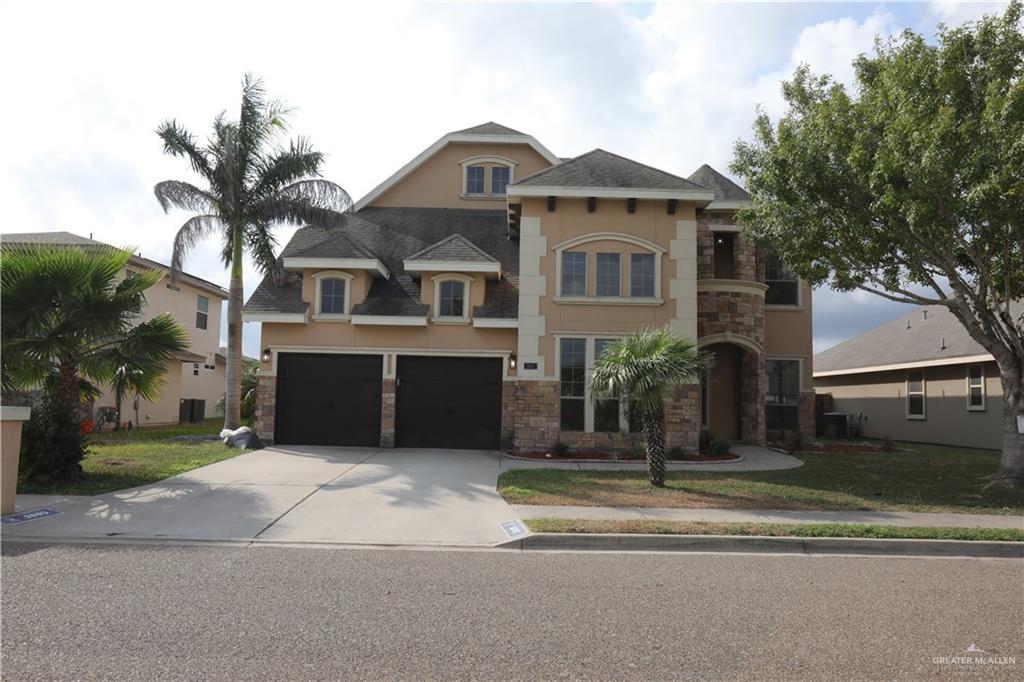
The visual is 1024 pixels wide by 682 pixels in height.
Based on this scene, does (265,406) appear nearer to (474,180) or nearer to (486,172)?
(474,180)

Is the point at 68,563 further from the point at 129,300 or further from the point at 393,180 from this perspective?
the point at 393,180

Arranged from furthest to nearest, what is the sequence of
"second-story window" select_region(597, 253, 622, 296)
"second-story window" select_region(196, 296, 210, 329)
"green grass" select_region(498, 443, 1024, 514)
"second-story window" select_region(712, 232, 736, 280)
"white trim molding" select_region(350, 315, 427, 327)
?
"second-story window" select_region(196, 296, 210, 329), "second-story window" select_region(712, 232, 736, 280), "white trim molding" select_region(350, 315, 427, 327), "second-story window" select_region(597, 253, 622, 296), "green grass" select_region(498, 443, 1024, 514)

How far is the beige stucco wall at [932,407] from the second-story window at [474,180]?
16.4m

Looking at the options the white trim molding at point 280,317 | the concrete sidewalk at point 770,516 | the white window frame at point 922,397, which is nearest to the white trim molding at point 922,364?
the white window frame at point 922,397

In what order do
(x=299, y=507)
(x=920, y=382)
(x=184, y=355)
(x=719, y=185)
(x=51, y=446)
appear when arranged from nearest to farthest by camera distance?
(x=299, y=507)
(x=51, y=446)
(x=719, y=185)
(x=920, y=382)
(x=184, y=355)

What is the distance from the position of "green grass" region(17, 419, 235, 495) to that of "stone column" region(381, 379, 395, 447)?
3.47 m

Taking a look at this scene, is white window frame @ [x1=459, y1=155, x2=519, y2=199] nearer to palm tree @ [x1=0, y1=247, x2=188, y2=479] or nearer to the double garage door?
the double garage door

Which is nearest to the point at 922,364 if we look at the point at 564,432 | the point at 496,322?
the point at 564,432

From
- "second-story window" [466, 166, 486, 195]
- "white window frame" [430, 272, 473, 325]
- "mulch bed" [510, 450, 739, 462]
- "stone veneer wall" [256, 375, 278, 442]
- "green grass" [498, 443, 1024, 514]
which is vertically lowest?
"green grass" [498, 443, 1024, 514]

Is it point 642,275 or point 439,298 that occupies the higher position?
point 642,275

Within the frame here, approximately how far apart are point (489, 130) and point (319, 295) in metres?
8.47

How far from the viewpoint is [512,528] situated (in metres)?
8.70

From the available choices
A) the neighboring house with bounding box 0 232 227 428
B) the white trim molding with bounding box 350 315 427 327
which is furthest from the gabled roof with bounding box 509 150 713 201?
the neighboring house with bounding box 0 232 227 428

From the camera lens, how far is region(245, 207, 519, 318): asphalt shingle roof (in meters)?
17.5
